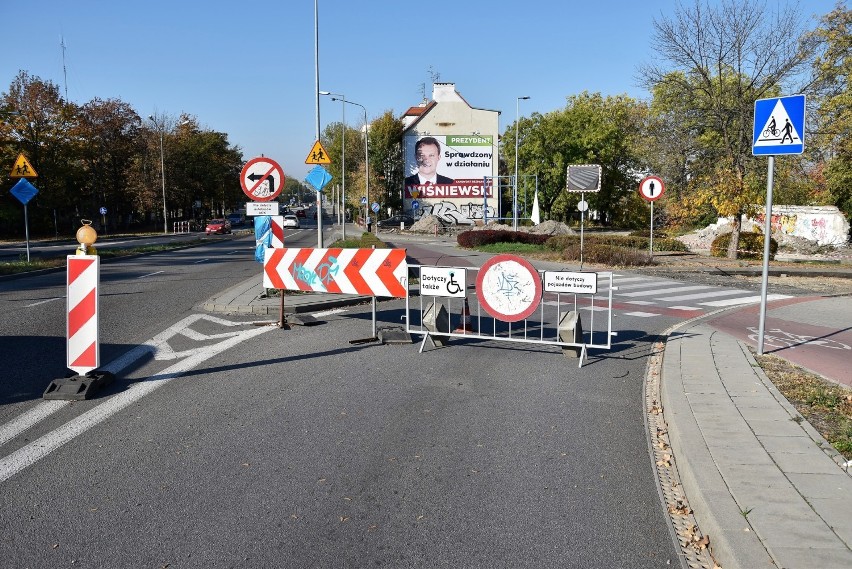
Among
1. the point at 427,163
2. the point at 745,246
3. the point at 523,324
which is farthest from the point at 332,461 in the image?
the point at 427,163

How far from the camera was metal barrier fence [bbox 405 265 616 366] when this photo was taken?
9.00 meters

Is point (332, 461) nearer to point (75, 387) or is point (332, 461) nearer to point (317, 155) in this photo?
point (75, 387)

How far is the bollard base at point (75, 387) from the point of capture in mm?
6793

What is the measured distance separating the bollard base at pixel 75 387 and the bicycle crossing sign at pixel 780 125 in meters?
8.25

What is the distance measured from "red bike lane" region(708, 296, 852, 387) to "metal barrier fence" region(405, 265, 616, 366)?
228cm

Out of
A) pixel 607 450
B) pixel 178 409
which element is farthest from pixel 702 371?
pixel 178 409

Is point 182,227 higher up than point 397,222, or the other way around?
point 397,222

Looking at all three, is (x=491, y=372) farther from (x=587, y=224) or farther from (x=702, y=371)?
(x=587, y=224)

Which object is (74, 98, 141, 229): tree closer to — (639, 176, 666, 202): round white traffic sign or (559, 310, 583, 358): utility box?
(639, 176, 666, 202): round white traffic sign

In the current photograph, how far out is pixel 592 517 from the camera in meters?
4.23

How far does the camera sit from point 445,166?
237 ft

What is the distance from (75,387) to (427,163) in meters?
66.7

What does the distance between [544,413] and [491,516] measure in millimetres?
2435

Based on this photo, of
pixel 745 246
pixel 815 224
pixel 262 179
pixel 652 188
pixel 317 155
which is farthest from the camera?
pixel 815 224
